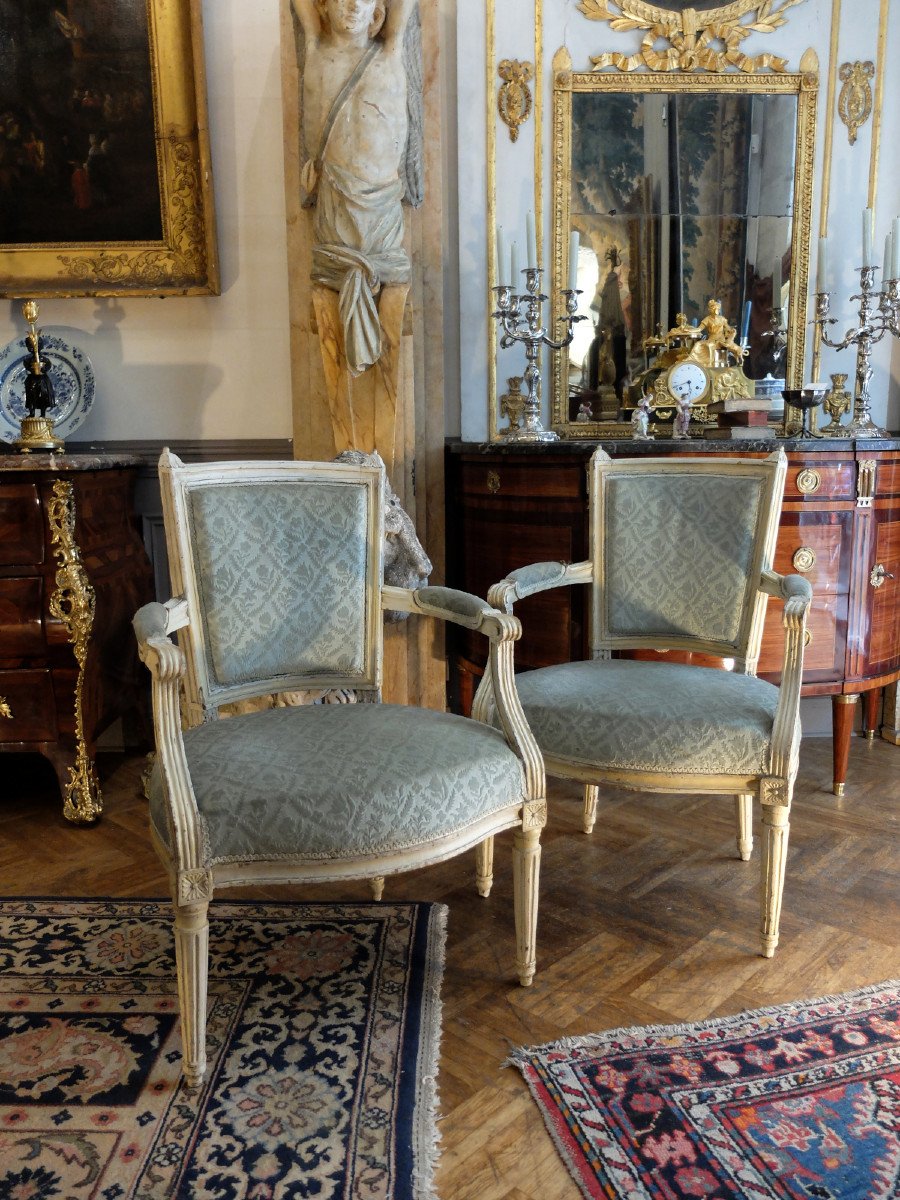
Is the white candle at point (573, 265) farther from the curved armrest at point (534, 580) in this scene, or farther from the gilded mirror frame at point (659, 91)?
the curved armrest at point (534, 580)

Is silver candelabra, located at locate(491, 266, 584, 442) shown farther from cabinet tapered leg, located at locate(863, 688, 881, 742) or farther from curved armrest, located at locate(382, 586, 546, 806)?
cabinet tapered leg, located at locate(863, 688, 881, 742)

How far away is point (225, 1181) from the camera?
53.4 inches

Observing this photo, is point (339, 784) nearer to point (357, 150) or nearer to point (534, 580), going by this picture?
point (534, 580)

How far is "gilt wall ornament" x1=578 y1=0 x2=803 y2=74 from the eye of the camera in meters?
3.07

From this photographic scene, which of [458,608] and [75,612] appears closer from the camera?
[458,608]

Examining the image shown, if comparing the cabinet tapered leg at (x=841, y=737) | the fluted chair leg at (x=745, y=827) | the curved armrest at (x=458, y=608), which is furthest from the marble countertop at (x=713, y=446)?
the fluted chair leg at (x=745, y=827)

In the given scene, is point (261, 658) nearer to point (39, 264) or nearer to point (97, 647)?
point (97, 647)

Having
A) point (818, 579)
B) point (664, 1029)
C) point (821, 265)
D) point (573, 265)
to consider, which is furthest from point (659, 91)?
point (664, 1029)

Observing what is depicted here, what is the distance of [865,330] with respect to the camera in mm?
2943

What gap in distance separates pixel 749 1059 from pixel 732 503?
1.15 meters

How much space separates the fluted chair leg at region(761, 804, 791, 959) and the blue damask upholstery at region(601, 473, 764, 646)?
0.46 meters

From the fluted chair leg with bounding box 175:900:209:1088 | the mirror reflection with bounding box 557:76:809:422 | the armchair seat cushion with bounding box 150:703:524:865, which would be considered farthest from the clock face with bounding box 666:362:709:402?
the fluted chair leg with bounding box 175:900:209:1088

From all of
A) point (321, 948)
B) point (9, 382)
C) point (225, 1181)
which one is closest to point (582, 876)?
point (321, 948)

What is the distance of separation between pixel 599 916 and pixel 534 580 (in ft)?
2.50
